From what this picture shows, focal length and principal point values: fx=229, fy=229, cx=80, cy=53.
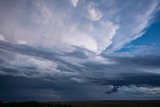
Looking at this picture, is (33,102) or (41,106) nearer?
(41,106)

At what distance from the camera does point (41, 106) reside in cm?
14512

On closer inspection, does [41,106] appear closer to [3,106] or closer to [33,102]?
[33,102]

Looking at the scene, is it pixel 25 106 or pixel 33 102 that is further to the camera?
pixel 33 102

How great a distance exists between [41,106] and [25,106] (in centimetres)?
986

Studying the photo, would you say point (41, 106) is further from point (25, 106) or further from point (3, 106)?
point (3, 106)

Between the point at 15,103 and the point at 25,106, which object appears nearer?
the point at 25,106

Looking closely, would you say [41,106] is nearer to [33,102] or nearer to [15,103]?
[33,102]

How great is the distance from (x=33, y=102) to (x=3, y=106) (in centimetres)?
1936

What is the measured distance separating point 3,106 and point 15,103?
896 cm

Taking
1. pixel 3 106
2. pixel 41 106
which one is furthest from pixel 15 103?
pixel 41 106

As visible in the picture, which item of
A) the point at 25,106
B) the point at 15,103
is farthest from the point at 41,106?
the point at 15,103

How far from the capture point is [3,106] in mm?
150375

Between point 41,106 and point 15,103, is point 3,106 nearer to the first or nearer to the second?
point 15,103

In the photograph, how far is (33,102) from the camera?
155125 millimetres
